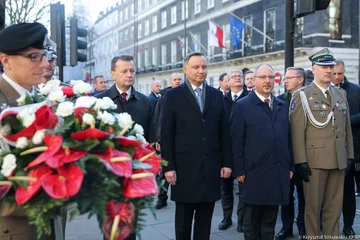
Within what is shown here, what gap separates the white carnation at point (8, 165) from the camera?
6.57 feet

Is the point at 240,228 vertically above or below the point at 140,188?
below

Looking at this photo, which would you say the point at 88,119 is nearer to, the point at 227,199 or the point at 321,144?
the point at 321,144

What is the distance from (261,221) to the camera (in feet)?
15.2

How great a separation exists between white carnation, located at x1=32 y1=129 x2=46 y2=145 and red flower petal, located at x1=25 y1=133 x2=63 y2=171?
0.02 m

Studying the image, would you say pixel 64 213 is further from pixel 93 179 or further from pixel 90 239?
pixel 90 239

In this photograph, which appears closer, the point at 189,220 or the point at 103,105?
the point at 103,105

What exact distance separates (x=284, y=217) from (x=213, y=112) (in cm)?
202

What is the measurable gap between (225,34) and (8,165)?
35096 mm

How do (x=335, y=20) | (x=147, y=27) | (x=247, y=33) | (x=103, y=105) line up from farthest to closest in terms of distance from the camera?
(x=147, y=27)
(x=247, y=33)
(x=335, y=20)
(x=103, y=105)

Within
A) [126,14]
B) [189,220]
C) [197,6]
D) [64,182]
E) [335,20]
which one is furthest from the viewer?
[126,14]

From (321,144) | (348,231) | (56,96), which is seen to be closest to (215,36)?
(348,231)

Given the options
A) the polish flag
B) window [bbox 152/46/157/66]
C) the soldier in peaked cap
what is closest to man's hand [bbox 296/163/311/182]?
the soldier in peaked cap

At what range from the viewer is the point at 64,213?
2.06 m

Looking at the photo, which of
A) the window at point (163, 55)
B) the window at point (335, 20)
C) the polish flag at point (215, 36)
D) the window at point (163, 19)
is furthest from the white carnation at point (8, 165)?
the window at point (163, 19)
